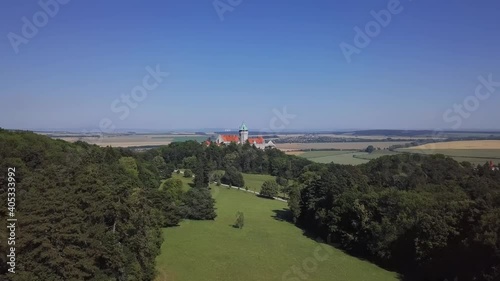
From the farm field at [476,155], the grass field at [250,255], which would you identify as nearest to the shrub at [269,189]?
the grass field at [250,255]

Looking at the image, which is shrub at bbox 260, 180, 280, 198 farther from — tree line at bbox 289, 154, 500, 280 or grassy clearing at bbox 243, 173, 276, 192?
tree line at bbox 289, 154, 500, 280

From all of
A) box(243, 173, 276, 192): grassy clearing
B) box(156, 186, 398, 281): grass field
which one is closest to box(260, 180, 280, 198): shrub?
box(243, 173, 276, 192): grassy clearing

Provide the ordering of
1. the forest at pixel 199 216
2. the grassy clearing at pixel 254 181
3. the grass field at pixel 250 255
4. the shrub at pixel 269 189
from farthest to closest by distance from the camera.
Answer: the grassy clearing at pixel 254 181, the shrub at pixel 269 189, the grass field at pixel 250 255, the forest at pixel 199 216

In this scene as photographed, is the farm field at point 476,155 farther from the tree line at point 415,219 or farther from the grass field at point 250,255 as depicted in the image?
the grass field at point 250,255

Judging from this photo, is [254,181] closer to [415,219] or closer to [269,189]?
[269,189]

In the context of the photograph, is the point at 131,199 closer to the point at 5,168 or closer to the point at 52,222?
the point at 52,222

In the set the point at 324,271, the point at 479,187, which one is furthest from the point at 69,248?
the point at 479,187
